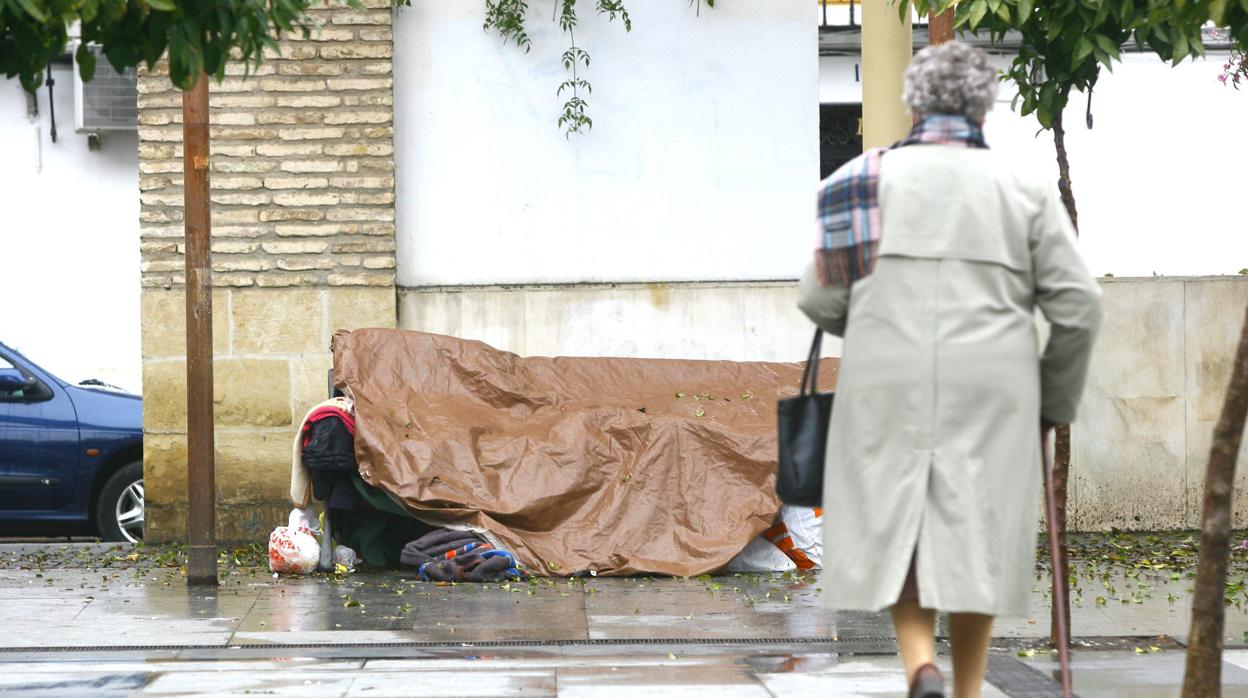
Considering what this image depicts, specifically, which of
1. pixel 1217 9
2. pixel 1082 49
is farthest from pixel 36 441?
pixel 1217 9

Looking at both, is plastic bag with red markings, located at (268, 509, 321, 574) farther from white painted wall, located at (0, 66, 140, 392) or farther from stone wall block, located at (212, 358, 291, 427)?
white painted wall, located at (0, 66, 140, 392)

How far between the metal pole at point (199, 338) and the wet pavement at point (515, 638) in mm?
229

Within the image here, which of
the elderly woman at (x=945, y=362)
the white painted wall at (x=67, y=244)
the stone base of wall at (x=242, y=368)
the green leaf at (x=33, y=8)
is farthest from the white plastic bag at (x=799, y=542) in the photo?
the white painted wall at (x=67, y=244)

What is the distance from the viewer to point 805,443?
4.19 meters

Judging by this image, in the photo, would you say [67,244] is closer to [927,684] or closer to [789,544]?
[789,544]

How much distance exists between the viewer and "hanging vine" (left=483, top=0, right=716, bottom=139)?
10344 millimetres

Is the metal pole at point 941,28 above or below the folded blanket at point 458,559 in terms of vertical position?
above

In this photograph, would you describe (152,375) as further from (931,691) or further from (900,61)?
(931,691)

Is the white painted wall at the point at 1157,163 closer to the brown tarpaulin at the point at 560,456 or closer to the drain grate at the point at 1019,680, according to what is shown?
the brown tarpaulin at the point at 560,456

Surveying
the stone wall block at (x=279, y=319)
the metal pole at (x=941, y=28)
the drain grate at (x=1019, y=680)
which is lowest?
the drain grate at (x=1019, y=680)

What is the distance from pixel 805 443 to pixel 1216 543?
1.16 metres

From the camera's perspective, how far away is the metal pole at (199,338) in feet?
26.2

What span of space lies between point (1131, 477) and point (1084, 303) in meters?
7.00

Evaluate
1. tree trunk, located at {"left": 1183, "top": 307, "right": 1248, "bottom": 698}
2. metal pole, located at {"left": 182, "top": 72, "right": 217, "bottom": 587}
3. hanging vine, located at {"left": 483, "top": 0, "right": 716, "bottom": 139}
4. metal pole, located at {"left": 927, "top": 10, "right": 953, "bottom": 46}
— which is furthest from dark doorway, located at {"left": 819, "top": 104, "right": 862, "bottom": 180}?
tree trunk, located at {"left": 1183, "top": 307, "right": 1248, "bottom": 698}
